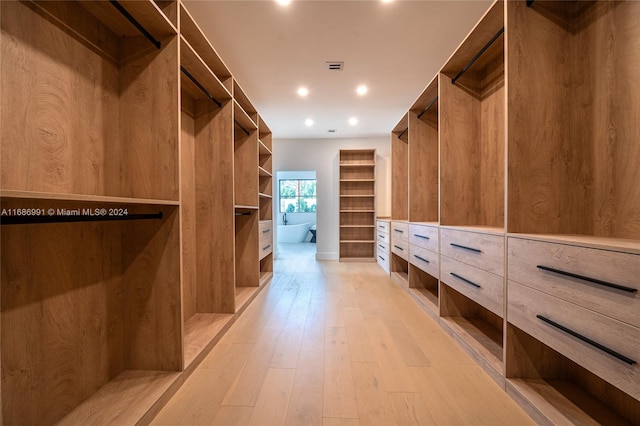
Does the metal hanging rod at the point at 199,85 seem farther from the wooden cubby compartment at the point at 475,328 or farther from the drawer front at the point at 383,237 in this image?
the drawer front at the point at 383,237

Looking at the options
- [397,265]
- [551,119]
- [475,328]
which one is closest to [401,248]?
[397,265]

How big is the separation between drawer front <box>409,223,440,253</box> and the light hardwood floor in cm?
64

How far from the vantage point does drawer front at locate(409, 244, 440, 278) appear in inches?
97.9

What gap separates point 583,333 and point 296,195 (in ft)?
31.9

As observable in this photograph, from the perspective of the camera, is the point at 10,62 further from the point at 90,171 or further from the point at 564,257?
the point at 564,257

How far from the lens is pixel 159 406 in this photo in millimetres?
1326

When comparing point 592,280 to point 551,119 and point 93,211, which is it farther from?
point 93,211

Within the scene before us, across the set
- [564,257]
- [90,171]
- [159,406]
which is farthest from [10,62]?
[564,257]

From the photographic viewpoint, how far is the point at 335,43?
271 cm

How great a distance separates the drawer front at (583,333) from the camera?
35.3 inches

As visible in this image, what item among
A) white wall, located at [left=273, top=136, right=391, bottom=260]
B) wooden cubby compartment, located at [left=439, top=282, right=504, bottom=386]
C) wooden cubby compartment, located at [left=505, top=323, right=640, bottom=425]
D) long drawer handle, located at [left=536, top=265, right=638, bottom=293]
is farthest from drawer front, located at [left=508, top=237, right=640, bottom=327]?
white wall, located at [left=273, top=136, right=391, bottom=260]

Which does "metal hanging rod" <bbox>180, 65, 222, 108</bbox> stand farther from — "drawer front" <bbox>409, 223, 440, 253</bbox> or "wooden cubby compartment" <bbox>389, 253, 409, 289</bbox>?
"wooden cubby compartment" <bbox>389, 253, 409, 289</bbox>

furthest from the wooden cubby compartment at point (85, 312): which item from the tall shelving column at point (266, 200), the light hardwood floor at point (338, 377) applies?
the tall shelving column at point (266, 200)

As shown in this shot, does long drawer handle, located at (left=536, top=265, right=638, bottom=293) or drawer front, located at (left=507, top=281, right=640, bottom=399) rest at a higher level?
long drawer handle, located at (left=536, top=265, right=638, bottom=293)
